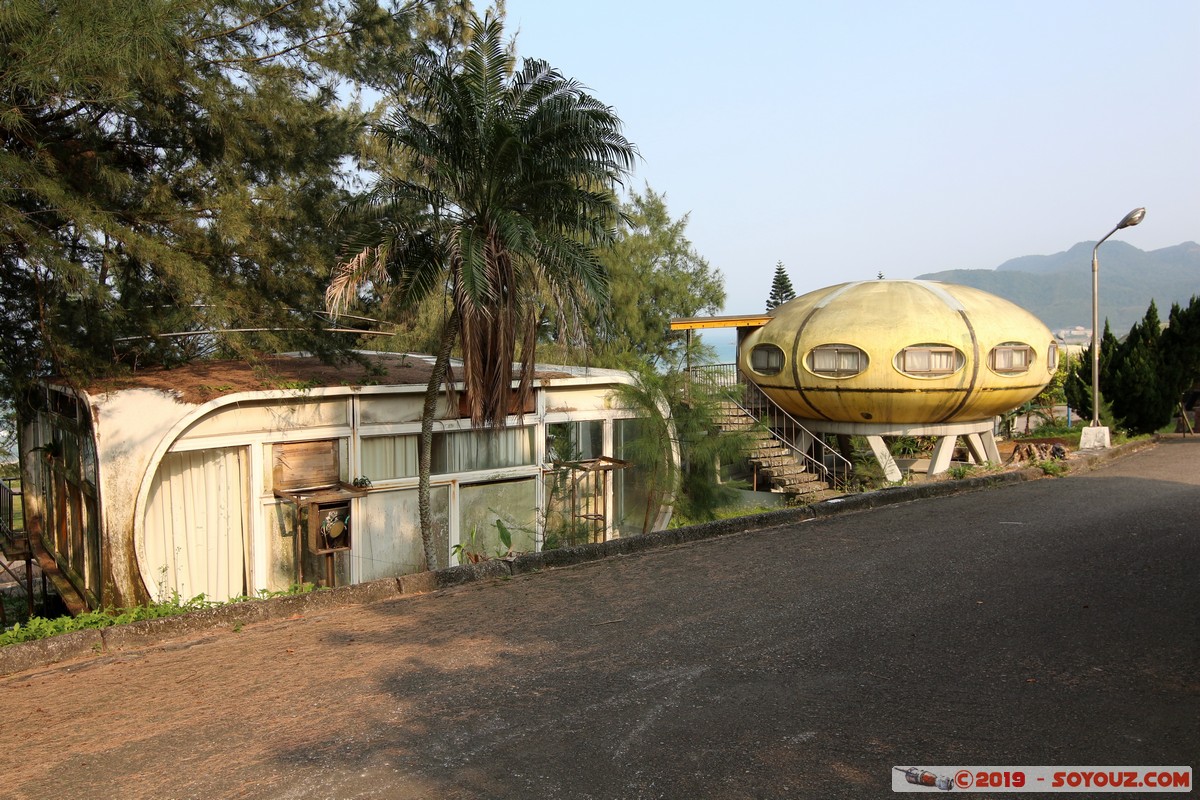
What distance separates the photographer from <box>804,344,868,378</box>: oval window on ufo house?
806 inches

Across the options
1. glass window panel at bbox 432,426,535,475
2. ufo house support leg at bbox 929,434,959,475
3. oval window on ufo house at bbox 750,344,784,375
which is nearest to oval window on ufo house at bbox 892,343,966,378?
ufo house support leg at bbox 929,434,959,475

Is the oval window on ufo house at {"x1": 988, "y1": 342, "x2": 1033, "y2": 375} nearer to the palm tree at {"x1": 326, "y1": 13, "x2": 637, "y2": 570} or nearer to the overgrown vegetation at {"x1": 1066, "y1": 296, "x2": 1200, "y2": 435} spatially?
the overgrown vegetation at {"x1": 1066, "y1": 296, "x2": 1200, "y2": 435}

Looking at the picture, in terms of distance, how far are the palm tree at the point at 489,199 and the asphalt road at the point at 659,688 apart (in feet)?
12.5

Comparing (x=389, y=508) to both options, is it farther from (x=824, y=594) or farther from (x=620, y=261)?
(x=620, y=261)

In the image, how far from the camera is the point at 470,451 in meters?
13.2

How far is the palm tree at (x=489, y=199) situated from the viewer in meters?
11.6

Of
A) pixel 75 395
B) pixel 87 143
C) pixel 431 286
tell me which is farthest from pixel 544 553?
pixel 87 143

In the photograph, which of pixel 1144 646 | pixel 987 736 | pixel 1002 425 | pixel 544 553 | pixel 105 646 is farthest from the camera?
pixel 1002 425

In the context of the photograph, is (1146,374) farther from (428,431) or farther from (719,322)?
(428,431)

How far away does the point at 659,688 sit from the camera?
5.83 meters

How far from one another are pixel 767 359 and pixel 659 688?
17039mm

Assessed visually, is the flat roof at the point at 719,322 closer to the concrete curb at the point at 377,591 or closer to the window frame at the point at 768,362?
the window frame at the point at 768,362

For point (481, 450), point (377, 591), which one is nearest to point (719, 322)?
point (481, 450)

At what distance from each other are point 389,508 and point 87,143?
19.2 ft
